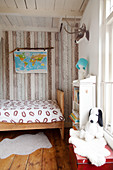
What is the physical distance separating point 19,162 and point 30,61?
2484 mm

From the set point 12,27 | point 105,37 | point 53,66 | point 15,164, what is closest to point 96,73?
point 105,37

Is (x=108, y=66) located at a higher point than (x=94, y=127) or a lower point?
higher

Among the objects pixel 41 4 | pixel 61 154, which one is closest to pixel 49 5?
pixel 41 4

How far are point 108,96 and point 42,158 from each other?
4.19 feet

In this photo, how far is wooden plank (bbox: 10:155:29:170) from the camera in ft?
5.57

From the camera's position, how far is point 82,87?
1711 millimetres

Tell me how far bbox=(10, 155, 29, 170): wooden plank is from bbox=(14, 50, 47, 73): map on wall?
7.32ft

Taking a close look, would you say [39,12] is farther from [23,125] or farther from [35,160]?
[35,160]

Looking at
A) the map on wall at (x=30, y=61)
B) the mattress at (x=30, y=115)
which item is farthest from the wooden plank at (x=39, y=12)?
the mattress at (x=30, y=115)

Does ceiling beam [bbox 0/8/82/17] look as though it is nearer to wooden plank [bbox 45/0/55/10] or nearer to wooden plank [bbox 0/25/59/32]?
wooden plank [bbox 45/0/55/10]

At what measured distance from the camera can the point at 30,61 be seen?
3.59 metres

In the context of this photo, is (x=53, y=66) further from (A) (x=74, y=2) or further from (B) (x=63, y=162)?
(B) (x=63, y=162)

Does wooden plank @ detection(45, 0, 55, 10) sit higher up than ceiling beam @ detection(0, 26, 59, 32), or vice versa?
ceiling beam @ detection(0, 26, 59, 32)

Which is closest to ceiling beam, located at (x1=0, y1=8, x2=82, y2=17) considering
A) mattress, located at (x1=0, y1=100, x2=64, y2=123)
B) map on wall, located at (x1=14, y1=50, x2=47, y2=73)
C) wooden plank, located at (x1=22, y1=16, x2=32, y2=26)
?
wooden plank, located at (x1=22, y1=16, x2=32, y2=26)
